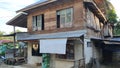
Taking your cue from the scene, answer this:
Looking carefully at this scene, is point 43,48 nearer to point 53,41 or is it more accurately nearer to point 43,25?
point 53,41

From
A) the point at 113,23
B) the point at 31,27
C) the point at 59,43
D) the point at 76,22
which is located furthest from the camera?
the point at 113,23

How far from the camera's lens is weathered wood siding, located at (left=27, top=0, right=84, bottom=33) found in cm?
1139

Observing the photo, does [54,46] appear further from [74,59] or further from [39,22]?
[39,22]

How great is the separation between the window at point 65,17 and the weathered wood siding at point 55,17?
1.02 feet

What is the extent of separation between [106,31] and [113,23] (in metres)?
5.28

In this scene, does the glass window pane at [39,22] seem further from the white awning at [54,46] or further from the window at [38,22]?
the white awning at [54,46]

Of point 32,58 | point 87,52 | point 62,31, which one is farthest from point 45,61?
point 87,52

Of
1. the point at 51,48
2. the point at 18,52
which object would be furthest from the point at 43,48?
the point at 18,52

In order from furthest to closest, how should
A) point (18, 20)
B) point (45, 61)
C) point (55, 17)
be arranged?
point (18, 20), point (55, 17), point (45, 61)

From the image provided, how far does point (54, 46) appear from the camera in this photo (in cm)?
1106

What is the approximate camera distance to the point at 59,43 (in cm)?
1073

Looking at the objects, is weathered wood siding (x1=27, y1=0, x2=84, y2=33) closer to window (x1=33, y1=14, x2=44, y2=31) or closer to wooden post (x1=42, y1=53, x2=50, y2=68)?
window (x1=33, y1=14, x2=44, y2=31)

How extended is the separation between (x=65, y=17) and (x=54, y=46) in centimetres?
277

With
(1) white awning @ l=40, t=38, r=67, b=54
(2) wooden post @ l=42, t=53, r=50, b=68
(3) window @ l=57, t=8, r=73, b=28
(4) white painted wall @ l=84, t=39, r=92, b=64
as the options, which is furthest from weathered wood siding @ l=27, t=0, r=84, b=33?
(2) wooden post @ l=42, t=53, r=50, b=68
